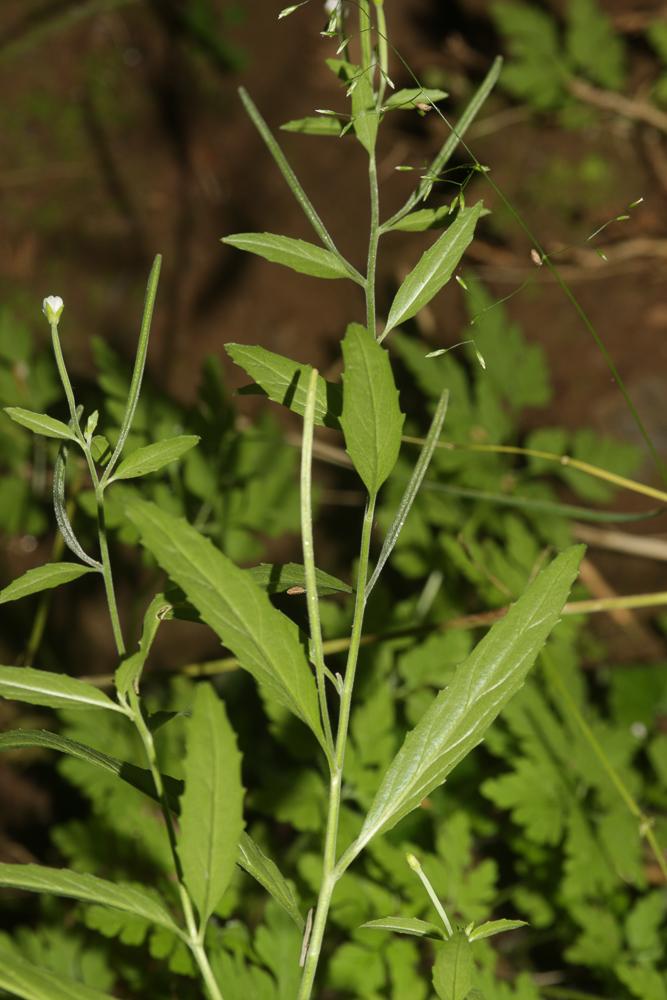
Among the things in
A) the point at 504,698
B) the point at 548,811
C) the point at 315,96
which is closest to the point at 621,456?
the point at 548,811

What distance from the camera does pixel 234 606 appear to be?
75 centimetres

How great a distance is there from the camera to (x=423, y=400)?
352 cm

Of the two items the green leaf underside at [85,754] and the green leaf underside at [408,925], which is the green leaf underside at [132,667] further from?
the green leaf underside at [408,925]

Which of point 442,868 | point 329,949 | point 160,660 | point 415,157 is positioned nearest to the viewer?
point 442,868

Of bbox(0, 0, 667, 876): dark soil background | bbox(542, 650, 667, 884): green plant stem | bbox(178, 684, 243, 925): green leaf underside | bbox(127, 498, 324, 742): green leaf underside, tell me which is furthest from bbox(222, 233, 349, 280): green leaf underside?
bbox(0, 0, 667, 876): dark soil background

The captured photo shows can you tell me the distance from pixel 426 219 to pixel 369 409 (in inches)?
11.0

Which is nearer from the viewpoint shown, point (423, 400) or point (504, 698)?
point (504, 698)

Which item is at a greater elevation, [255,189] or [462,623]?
[255,189]

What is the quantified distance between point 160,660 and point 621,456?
5.70ft

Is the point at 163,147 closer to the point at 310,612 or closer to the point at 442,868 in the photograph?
→ the point at 442,868

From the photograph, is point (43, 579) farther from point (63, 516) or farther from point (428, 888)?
point (428, 888)

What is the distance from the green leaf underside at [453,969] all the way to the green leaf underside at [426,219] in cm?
69

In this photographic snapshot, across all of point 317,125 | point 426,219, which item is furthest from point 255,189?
point 426,219

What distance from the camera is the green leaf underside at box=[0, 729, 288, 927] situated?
87 cm
